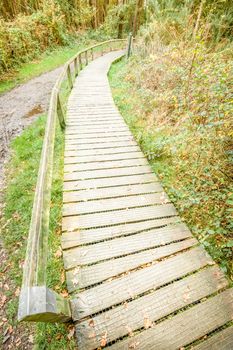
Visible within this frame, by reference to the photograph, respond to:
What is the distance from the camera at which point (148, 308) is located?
2414 mm

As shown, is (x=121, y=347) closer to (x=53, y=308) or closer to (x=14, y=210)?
(x=53, y=308)

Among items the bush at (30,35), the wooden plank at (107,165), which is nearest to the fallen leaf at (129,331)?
the wooden plank at (107,165)

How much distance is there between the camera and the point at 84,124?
6.18 m

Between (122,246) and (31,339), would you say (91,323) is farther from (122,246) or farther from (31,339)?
(122,246)

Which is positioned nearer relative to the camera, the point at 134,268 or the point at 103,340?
the point at 103,340

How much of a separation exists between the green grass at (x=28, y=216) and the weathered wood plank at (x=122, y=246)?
0.77ft

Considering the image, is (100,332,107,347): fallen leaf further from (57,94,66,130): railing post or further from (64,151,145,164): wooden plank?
(57,94,66,130): railing post

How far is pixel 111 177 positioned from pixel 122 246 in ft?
5.09

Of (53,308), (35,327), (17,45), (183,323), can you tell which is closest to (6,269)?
(35,327)

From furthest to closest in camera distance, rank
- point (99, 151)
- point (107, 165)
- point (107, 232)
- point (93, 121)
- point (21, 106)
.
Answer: point (21, 106), point (93, 121), point (99, 151), point (107, 165), point (107, 232)

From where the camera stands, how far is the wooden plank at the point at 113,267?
264cm

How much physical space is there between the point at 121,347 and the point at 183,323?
0.70 m

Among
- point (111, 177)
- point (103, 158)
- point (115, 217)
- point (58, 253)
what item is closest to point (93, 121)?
point (103, 158)

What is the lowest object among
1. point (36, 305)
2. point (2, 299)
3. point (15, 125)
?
point (2, 299)
